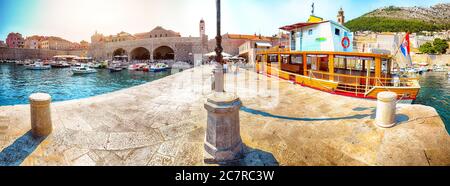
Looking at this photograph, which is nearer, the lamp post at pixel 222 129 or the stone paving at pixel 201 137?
the lamp post at pixel 222 129

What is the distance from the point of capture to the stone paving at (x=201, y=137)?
366 centimetres

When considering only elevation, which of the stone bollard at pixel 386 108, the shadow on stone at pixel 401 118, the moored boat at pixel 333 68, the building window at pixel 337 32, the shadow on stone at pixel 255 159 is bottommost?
the shadow on stone at pixel 255 159

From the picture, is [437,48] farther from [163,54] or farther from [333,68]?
[163,54]

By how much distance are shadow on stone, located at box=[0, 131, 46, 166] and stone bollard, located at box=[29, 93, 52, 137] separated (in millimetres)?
142

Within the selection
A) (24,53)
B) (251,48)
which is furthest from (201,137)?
(24,53)

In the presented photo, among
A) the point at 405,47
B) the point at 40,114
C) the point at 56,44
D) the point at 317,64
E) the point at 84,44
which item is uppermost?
the point at 84,44

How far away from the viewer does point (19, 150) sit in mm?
3832

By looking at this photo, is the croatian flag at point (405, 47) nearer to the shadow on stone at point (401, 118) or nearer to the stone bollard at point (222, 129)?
the shadow on stone at point (401, 118)

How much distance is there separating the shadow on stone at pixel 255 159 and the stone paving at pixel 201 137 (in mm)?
17

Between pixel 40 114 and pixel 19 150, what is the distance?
743 millimetres

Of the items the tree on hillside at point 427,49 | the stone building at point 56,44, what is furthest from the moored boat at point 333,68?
the stone building at point 56,44

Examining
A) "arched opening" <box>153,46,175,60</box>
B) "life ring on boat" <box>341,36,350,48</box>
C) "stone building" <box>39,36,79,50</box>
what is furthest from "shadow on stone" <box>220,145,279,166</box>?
"stone building" <box>39,36,79,50</box>

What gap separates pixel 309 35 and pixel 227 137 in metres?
12.7

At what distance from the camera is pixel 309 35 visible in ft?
46.4
